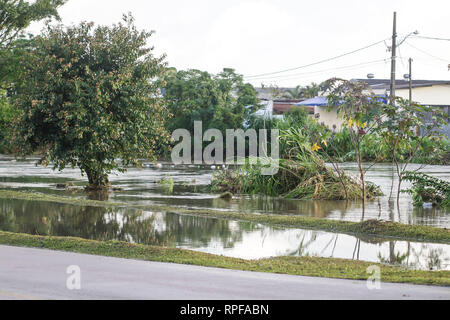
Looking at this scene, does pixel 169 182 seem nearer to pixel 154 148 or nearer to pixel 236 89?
pixel 154 148

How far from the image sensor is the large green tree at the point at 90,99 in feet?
65.3

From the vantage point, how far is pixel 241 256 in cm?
1087

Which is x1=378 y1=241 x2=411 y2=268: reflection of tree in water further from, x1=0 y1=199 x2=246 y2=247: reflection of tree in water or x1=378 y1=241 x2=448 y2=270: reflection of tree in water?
x1=0 y1=199 x2=246 y2=247: reflection of tree in water

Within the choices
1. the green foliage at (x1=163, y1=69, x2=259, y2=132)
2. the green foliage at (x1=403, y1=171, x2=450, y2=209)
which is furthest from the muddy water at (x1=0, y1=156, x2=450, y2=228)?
the green foliage at (x1=163, y1=69, x2=259, y2=132)

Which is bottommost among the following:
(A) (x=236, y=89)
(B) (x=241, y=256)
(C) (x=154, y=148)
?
(B) (x=241, y=256)

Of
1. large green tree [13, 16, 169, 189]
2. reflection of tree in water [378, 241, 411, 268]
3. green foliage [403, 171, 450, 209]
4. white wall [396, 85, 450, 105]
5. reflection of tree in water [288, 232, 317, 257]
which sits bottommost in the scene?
reflection of tree in water [378, 241, 411, 268]

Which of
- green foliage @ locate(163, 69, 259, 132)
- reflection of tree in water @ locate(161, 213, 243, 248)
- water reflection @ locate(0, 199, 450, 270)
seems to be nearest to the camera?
water reflection @ locate(0, 199, 450, 270)

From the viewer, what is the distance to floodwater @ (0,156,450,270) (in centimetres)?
1130

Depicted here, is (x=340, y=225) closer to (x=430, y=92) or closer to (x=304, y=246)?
(x=304, y=246)

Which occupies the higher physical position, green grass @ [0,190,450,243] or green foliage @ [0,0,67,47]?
green foliage @ [0,0,67,47]

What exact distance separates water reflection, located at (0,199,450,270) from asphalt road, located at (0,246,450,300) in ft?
7.19

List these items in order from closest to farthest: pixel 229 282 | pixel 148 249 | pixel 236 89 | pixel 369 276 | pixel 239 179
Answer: pixel 229 282
pixel 369 276
pixel 148 249
pixel 239 179
pixel 236 89
